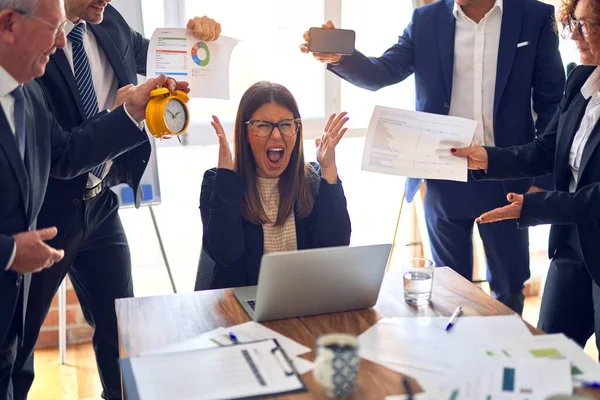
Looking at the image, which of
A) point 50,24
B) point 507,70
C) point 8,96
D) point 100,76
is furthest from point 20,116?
point 507,70

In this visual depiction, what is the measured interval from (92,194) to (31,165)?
456mm

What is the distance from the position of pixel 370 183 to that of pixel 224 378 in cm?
263

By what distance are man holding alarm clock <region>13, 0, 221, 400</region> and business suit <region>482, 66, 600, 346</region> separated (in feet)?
3.71

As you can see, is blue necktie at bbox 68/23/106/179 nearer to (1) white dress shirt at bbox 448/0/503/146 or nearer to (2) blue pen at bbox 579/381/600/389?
(1) white dress shirt at bbox 448/0/503/146

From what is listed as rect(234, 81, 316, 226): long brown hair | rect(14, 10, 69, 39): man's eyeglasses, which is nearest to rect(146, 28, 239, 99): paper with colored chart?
rect(234, 81, 316, 226): long brown hair

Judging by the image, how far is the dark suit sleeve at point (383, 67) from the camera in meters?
2.55

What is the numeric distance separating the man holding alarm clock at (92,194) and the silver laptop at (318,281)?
0.68m

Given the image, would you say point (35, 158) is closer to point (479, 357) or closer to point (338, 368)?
point (338, 368)

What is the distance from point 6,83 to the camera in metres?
1.56

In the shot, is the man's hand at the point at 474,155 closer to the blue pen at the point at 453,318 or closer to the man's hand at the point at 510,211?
the man's hand at the point at 510,211

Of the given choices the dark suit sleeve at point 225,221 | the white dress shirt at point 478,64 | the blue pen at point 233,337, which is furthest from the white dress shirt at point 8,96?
the white dress shirt at point 478,64

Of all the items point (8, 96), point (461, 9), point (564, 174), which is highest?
point (461, 9)

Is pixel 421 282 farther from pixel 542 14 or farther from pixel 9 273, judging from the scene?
pixel 542 14

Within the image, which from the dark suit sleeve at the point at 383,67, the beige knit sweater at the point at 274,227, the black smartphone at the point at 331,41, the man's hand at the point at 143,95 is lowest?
the beige knit sweater at the point at 274,227
